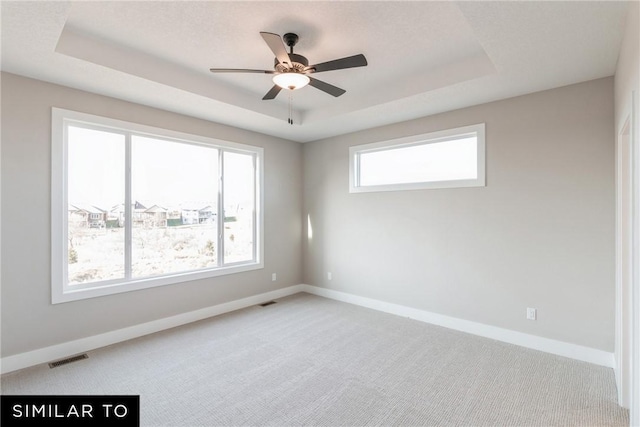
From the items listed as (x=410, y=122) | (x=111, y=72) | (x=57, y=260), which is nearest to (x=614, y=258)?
(x=410, y=122)

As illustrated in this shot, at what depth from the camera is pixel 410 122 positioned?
14.1 ft

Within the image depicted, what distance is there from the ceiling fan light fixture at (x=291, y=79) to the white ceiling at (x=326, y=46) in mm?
363

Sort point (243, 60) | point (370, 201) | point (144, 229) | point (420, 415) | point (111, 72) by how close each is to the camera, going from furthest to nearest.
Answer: point (370, 201)
point (144, 229)
point (243, 60)
point (111, 72)
point (420, 415)

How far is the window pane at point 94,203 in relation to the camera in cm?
328

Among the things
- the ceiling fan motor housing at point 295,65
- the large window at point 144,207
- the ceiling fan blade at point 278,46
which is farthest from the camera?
the large window at point 144,207

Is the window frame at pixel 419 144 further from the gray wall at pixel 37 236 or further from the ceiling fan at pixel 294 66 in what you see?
the gray wall at pixel 37 236

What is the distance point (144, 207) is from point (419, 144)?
366 cm

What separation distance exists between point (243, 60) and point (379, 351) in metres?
3.26

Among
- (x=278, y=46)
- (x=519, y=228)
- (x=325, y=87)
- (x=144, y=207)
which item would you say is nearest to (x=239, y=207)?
(x=144, y=207)

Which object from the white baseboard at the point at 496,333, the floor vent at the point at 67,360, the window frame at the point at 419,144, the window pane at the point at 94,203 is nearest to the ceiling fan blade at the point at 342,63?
the window frame at the point at 419,144

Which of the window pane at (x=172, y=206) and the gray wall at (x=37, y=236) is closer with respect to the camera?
the gray wall at (x=37, y=236)

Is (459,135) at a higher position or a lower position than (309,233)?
higher

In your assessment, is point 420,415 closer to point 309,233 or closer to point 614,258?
point 614,258

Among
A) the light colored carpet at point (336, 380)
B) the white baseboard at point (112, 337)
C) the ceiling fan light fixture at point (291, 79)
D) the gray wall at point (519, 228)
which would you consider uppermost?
the ceiling fan light fixture at point (291, 79)
